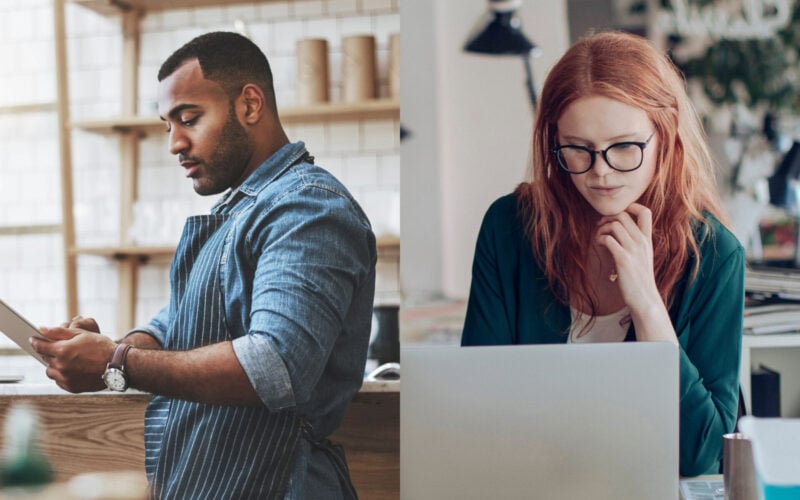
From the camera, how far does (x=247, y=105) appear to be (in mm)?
2080

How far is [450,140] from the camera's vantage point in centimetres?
192

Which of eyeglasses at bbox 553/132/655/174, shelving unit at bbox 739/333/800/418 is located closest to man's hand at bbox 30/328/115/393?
eyeglasses at bbox 553/132/655/174

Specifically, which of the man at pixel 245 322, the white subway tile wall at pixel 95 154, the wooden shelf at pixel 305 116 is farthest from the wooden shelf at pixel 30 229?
the man at pixel 245 322

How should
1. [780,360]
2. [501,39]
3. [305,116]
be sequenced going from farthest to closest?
[305,116], [780,360], [501,39]

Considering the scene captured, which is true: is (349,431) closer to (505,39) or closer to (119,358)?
(119,358)

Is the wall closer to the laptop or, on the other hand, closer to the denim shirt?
the denim shirt

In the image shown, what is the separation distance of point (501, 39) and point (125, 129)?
1.26 m

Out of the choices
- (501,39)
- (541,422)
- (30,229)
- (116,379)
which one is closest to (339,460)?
(116,379)

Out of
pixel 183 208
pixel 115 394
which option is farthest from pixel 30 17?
pixel 115 394

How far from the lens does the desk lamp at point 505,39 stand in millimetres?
1879

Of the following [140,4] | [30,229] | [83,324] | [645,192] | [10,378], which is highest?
[140,4]

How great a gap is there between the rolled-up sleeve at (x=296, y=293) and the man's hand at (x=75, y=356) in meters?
0.36

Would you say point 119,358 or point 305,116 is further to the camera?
point 305,116

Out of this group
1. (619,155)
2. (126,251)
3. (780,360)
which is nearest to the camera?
(619,155)
